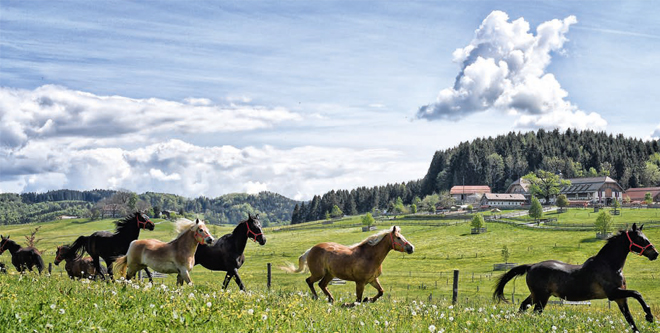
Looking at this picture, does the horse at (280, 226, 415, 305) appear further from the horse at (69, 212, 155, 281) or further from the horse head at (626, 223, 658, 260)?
the horse at (69, 212, 155, 281)

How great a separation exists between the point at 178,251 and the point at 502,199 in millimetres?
181864

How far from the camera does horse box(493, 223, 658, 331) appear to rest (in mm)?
13984

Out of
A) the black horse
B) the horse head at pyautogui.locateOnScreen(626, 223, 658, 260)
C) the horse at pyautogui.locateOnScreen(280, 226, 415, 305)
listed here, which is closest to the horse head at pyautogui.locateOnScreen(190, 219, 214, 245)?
the black horse

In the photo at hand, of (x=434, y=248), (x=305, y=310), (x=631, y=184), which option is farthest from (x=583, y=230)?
(x=631, y=184)

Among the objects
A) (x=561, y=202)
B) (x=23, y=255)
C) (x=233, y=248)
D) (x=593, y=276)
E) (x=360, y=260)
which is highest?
(x=233, y=248)

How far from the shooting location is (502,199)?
186m

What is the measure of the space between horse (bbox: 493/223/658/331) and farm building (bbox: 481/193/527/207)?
17433 centimetres

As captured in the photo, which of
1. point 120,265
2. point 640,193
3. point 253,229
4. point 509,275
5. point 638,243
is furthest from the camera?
point 640,193

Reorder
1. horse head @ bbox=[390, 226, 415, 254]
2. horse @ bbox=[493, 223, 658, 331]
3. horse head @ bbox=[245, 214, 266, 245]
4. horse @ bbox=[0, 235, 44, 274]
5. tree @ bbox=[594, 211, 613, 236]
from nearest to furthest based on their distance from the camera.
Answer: horse @ bbox=[493, 223, 658, 331] → horse head @ bbox=[390, 226, 415, 254] → horse head @ bbox=[245, 214, 266, 245] → horse @ bbox=[0, 235, 44, 274] → tree @ bbox=[594, 211, 613, 236]

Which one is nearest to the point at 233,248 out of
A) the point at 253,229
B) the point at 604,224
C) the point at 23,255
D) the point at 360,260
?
the point at 253,229

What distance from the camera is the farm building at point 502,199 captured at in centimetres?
18400

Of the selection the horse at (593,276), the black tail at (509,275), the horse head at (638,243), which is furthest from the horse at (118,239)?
the horse head at (638,243)

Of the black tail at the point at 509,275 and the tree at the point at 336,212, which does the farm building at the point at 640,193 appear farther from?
the black tail at the point at 509,275

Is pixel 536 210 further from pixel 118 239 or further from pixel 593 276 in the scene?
Result: pixel 118 239
